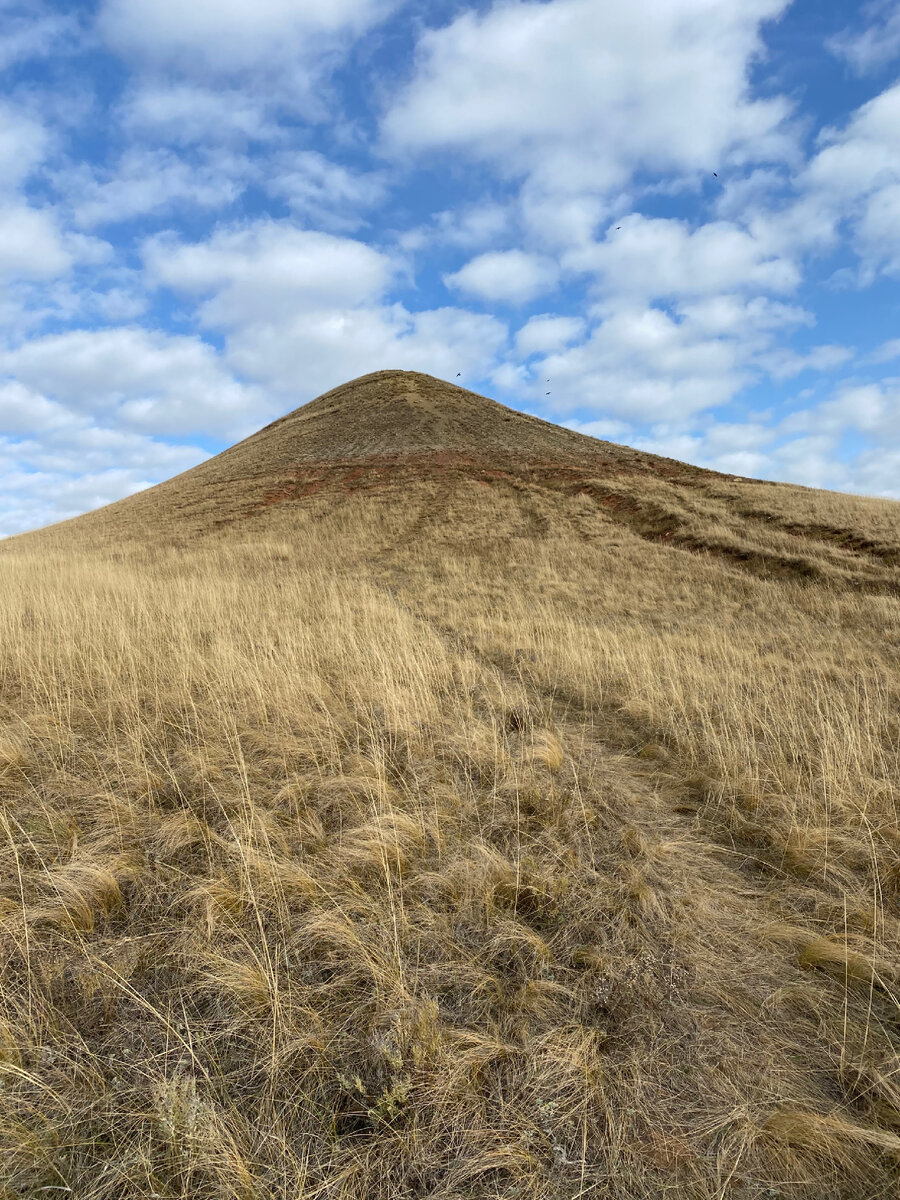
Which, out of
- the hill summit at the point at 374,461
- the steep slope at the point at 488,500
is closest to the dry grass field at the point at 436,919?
the steep slope at the point at 488,500

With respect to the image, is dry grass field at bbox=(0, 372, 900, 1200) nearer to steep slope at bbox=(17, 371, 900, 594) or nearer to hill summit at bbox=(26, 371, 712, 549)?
steep slope at bbox=(17, 371, 900, 594)

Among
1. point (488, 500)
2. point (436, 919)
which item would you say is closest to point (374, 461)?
point (488, 500)

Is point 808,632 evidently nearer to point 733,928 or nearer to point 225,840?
point 733,928

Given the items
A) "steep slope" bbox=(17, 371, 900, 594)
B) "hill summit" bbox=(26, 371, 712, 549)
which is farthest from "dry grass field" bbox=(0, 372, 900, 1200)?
"hill summit" bbox=(26, 371, 712, 549)

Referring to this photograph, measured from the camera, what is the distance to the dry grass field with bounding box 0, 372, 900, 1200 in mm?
1885

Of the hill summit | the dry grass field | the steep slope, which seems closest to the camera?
the dry grass field

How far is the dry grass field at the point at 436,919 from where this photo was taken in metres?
1.88

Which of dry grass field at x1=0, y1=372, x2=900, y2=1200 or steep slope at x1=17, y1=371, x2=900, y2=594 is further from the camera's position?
steep slope at x1=17, y1=371, x2=900, y2=594

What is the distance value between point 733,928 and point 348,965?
2053 mm

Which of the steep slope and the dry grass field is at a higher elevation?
the steep slope

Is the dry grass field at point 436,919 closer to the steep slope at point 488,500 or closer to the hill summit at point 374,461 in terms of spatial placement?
the steep slope at point 488,500

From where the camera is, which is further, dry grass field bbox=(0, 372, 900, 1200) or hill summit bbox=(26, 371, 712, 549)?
hill summit bbox=(26, 371, 712, 549)

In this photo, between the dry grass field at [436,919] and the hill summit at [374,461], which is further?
the hill summit at [374,461]

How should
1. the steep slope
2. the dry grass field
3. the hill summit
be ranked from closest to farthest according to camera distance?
the dry grass field, the steep slope, the hill summit
